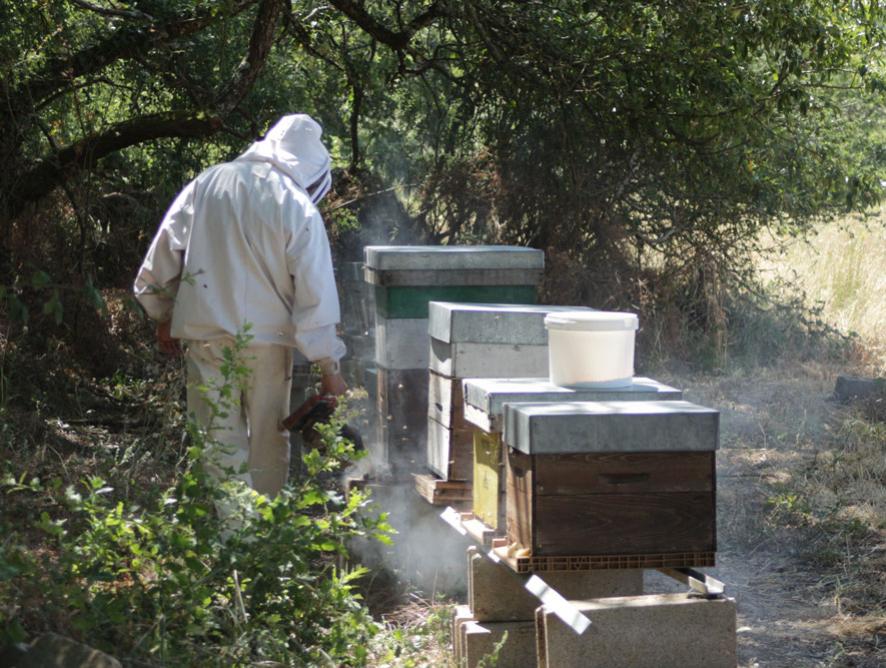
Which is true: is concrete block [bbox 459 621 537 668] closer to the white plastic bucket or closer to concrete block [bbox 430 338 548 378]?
the white plastic bucket

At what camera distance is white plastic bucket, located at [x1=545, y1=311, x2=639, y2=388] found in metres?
3.22

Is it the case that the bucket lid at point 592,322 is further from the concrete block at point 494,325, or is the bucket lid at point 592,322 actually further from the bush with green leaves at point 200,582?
the bush with green leaves at point 200,582

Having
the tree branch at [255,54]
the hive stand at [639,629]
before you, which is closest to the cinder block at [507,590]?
the hive stand at [639,629]

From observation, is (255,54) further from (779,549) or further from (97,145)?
(779,549)

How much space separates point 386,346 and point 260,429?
0.58 m

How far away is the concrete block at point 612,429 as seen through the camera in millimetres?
2936

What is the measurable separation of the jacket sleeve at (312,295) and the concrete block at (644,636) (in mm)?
1335

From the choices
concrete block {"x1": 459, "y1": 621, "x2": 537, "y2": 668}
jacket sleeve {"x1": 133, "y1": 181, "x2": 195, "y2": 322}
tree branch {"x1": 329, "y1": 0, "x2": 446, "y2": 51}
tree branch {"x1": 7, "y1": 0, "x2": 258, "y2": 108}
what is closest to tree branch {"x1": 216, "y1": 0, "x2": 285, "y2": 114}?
tree branch {"x1": 7, "y1": 0, "x2": 258, "y2": 108}

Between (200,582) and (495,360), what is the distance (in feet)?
4.75

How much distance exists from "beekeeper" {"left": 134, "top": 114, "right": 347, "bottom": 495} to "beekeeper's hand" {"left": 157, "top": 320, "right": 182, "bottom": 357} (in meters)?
0.10

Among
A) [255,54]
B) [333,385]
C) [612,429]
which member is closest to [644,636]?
[612,429]

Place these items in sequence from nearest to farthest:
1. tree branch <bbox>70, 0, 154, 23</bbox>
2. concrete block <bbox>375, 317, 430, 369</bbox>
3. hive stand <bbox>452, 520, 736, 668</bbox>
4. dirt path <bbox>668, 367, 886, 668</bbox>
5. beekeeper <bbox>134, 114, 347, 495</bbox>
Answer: hive stand <bbox>452, 520, 736, 668</bbox> < dirt path <bbox>668, 367, 886, 668</bbox> < beekeeper <bbox>134, 114, 347, 495</bbox> < concrete block <bbox>375, 317, 430, 369</bbox> < tree branch <bbox>70, 0, 154, 23</bbox>

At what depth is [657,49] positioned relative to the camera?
5.59 metres

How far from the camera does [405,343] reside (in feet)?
14.4
